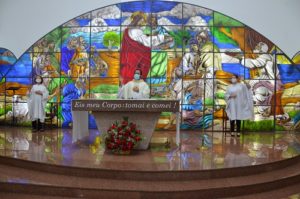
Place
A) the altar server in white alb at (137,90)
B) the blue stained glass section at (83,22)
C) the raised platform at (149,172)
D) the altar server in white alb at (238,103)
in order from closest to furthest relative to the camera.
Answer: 1. the raised platform at (149,172)
2. the altar server in white alb at (137,90)
3. the altar server in white alb at (238,103)
4. the blue stained glass section at (83,22)

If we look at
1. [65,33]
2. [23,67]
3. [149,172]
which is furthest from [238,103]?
[23,67]

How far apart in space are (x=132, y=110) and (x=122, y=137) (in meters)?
0.57

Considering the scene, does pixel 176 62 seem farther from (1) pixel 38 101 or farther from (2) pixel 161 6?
(1) pixel 38 101

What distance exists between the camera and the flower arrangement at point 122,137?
624cm

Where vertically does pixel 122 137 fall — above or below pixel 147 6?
below

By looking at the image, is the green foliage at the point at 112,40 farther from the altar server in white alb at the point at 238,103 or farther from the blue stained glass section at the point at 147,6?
the altar server in white alb at the point at 238,103

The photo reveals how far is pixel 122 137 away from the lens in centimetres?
A: 624

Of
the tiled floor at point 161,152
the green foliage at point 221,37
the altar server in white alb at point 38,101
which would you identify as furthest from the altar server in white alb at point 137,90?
the green foliage at point 221,37

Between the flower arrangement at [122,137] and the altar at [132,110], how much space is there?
1.05 feet

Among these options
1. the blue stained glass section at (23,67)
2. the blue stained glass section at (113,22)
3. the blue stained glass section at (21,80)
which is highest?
the blue stained glass section at (113,22)

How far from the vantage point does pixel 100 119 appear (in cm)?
694

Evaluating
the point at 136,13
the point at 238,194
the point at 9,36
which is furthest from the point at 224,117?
the point at 9,36

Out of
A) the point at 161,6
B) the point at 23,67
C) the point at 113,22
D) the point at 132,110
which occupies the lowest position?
the point at 132,110

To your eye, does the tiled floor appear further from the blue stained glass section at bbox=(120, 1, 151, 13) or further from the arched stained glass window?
the blue stained glass section at bbox=(120, 1, 151, 13)
